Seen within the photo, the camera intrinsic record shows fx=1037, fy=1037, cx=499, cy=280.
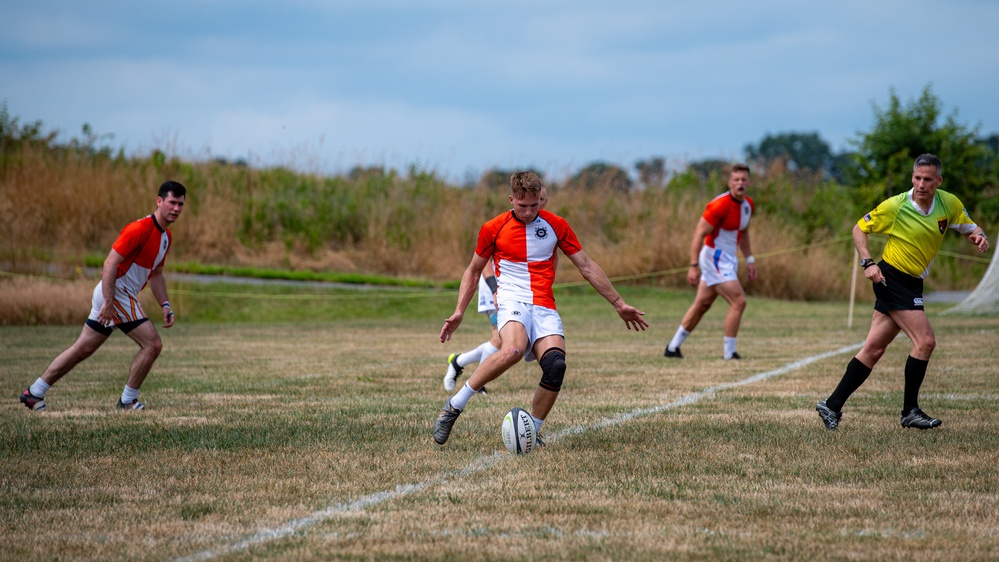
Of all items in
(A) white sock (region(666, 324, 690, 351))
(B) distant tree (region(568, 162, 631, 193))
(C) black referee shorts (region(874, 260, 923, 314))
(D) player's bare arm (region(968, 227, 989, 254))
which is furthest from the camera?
(B) distant tree (region(568, 162, 631, 193))

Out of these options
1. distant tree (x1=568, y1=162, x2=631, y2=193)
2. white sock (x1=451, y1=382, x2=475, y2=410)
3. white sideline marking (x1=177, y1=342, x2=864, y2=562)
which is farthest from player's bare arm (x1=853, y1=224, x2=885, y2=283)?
distant tree (x1=568, y1=162, x2=631, y2=193)

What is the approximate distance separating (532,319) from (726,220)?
6434 millimetres

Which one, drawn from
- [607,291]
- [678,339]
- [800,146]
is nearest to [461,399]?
[607,291]

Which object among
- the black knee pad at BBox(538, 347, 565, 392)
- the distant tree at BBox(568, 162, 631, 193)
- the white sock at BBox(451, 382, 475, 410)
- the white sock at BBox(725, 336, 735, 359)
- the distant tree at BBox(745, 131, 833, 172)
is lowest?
the white sock at BBox(725, 336, 735, 359)

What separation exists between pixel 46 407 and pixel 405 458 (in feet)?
13.6

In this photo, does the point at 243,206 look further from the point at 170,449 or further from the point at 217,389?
the point at 170,449

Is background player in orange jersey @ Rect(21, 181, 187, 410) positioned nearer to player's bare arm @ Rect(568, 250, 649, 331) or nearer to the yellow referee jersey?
player's bare arm @ Rect(568, 250, 649, 331)

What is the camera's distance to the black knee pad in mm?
6562

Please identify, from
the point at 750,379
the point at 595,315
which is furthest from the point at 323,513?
the point at 595,315

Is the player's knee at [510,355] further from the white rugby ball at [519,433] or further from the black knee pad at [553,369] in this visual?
the white rugby ball at [519,433]

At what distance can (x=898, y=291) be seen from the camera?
292 inches

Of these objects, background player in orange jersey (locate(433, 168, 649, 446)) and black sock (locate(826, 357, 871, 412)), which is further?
black sock (locate(826, 357, 871, 412))

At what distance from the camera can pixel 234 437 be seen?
7203mm

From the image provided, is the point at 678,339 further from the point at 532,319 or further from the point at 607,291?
the point at 532,319
